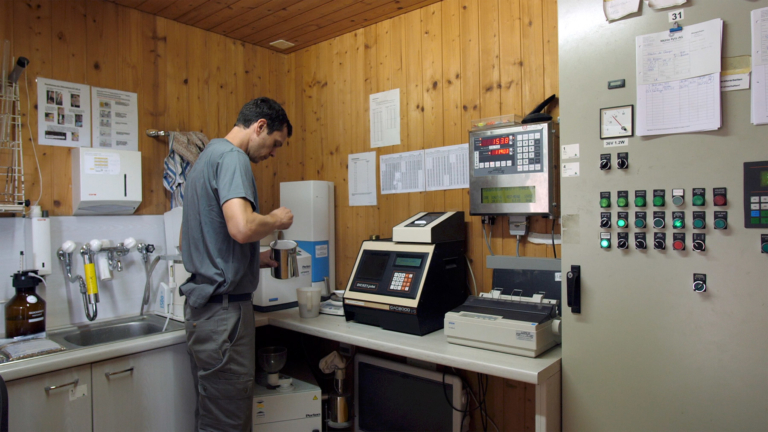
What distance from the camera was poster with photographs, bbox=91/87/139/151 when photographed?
2393 millimetres

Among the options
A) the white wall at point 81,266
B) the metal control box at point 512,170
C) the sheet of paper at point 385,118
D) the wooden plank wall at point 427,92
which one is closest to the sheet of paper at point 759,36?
the metal control box at point 512,170

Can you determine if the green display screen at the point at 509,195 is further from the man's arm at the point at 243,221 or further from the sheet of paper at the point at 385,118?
the man's arm at the point at 243,221

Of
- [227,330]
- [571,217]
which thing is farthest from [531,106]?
[227,330]

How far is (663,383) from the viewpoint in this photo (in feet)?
4.62

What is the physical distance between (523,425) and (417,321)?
776 mm

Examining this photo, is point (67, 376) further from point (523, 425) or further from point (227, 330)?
point (523, 425)

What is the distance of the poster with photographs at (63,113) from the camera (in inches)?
87.7

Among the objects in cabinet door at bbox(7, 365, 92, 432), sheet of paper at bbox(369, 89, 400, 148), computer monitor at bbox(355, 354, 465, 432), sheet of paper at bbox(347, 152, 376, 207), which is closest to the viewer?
cabinet door at bbox(7, 365, 92, 432)

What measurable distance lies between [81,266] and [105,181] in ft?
1.40

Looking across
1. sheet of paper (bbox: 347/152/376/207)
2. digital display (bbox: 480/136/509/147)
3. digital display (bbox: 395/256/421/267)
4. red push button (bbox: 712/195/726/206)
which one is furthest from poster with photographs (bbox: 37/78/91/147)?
red push button (bbox: 712/195/726/206)

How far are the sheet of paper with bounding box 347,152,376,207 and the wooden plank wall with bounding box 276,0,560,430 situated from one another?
0.04m

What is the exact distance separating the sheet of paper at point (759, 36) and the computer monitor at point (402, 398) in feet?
A: 5.25

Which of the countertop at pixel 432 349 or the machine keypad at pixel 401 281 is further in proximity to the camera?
the machine keypad at pixel 401 281

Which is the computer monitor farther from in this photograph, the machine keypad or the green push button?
the green push button
